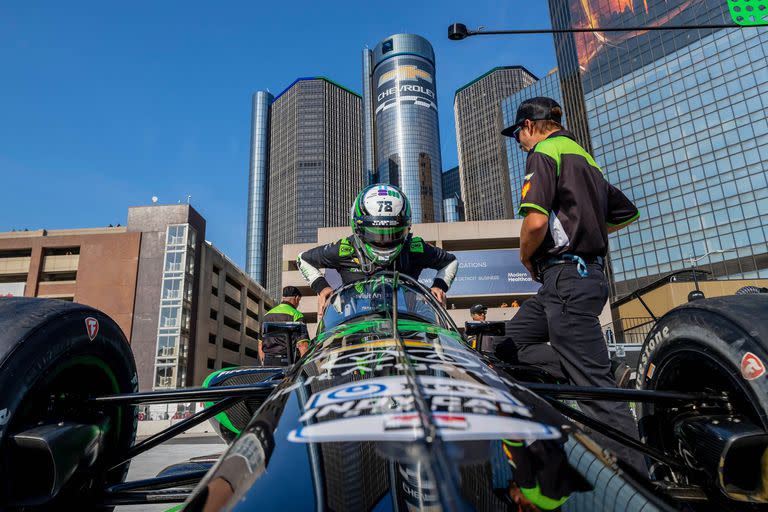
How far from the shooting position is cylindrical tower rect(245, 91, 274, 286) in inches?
5797

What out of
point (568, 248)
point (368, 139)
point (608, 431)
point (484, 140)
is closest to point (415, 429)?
point (608, 431)

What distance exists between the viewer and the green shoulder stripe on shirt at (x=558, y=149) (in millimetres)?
2643

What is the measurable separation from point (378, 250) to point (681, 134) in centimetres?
7644

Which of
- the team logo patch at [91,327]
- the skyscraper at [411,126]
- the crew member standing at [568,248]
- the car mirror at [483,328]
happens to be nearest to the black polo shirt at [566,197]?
the crew member standing at [568,248]

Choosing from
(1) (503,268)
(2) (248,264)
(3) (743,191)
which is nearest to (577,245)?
(1) (503,268)

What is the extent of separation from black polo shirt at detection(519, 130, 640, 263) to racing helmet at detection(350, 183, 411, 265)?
3.88 ft

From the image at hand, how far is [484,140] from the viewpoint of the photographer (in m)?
129

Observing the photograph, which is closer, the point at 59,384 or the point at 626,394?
the point at 626,394

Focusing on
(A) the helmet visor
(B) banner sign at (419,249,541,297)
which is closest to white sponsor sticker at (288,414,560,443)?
(A) the helmet visor

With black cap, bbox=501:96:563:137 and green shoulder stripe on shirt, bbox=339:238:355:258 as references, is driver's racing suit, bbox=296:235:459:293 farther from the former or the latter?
black cap, bbox=501:96:563:137

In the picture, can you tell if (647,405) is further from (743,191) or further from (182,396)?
(743,191)

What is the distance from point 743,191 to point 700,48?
75.8ft

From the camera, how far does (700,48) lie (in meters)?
64.9

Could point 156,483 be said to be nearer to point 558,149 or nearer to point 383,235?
point 383,235
